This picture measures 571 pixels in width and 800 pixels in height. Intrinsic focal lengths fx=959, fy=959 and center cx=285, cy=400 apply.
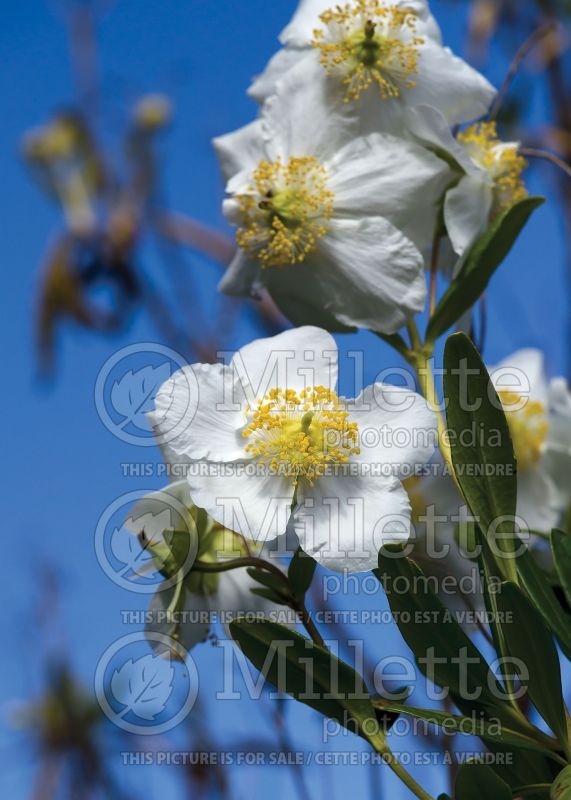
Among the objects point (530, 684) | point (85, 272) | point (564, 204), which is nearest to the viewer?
point (530, 684)

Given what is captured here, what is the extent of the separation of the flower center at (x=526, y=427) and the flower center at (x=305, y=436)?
0.33 m

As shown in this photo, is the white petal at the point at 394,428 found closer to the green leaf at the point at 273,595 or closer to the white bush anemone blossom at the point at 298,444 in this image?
the white bush anemone blossom at the point at 298,444

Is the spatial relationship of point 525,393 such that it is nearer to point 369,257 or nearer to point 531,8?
point 369,257

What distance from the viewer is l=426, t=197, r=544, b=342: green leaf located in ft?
2.35

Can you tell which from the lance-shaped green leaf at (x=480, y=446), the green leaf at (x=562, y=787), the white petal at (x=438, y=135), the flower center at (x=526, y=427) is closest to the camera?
the green leaf at (x=562, y=787)

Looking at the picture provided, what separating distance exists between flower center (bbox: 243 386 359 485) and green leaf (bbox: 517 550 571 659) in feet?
0.44

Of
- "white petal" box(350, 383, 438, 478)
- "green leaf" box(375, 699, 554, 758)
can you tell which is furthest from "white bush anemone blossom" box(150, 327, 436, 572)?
"green leaf" box(375, 699, 554, 758)

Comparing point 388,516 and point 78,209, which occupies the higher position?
point 78,209

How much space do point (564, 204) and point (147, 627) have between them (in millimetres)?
1817

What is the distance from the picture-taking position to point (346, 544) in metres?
0.59

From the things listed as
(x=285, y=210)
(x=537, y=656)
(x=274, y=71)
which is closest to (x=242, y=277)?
(x=285, y=210)

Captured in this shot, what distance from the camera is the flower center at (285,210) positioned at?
74 cm

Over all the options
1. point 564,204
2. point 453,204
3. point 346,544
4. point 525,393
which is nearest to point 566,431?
point 525,393
